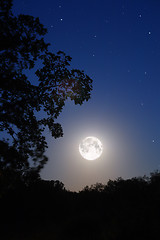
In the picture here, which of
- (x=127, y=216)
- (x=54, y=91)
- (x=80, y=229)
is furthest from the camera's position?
(x=80, y=229)

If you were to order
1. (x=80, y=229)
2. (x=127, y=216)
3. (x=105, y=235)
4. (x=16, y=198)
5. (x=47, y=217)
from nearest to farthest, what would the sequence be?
(x=105, y=235)
(x=127, y=216)
(x=80, y=229)
(x=47, y=217)
(x=16, y=198)

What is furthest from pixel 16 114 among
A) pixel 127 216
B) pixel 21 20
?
pixel 127 216

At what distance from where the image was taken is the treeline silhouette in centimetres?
1577

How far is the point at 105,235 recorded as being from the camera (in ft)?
51.1

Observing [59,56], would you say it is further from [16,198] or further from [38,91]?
[16,198]

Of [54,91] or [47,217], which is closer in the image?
[54,91]

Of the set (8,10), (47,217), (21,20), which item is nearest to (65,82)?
(21,20)

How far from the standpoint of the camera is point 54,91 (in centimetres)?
1162

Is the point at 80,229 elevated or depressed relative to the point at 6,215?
depressed

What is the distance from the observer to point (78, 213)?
36.2 meters

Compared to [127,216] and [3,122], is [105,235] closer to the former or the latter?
[127,216]

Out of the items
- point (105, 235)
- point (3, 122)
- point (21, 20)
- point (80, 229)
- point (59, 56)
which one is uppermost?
point (21, 20)

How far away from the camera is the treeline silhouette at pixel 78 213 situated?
15.8 metres

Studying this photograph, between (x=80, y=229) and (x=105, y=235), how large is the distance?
7.32 meters
